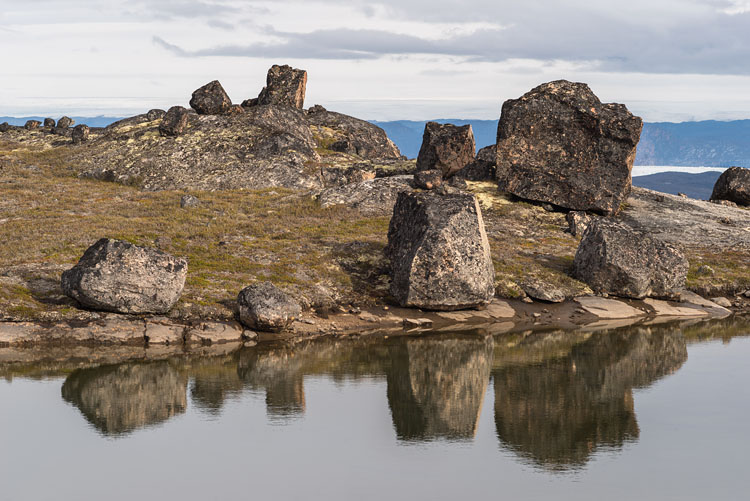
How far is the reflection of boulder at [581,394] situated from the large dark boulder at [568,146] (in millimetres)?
21100

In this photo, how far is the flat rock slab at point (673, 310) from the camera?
144 ft

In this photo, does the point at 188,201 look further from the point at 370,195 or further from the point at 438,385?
the point at 438,385

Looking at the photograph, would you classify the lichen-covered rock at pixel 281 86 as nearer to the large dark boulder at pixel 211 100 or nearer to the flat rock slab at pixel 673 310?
the large dark boulder at pixel 211 100

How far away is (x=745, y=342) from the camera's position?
38688 millimetres

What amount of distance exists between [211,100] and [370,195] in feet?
115

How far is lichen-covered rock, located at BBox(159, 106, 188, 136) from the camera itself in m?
86.1

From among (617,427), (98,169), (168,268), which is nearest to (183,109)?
(98,169)

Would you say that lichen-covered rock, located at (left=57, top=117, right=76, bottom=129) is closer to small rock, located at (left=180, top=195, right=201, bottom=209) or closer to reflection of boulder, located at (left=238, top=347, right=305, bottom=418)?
small rock, located at (left=180, top=195, right=201, bottom=209)

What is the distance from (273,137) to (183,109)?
45.1 ft

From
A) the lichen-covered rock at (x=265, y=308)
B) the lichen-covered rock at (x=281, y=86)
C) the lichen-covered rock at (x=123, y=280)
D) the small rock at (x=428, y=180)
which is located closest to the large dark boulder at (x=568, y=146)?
the small rock at (x=428, y=180)

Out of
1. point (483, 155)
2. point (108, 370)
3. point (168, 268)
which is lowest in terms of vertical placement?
point (108, 370)

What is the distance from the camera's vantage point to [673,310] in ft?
145

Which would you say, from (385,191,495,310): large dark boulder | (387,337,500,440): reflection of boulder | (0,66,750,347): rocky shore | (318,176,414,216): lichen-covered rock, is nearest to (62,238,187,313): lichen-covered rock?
(0,66,750,347): rocky shore

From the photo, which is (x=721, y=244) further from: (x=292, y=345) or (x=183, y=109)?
(x=183, y=109)
